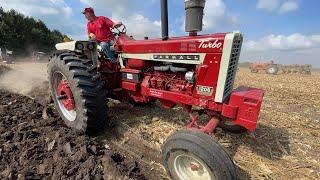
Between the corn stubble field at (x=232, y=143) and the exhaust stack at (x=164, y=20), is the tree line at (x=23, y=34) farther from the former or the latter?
the exhaust stack at (x=164, y=20)

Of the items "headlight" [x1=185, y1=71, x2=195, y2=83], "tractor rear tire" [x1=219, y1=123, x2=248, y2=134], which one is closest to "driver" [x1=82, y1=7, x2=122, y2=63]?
"headlight" [x1=185, y1=71, x2=195, y2=83]

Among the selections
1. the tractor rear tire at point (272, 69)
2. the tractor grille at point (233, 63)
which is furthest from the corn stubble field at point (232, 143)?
the tractor rear tire at point (272, 69)

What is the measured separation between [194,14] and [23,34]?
36.8 metres

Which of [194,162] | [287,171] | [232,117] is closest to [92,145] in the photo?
[194,162]

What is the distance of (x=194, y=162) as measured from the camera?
3676 millimetres

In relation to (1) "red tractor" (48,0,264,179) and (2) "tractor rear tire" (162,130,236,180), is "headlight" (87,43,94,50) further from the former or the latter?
(2) "tractor rear tire" (162,130,236,180)

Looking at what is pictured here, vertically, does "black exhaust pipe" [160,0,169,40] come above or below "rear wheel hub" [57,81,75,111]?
above

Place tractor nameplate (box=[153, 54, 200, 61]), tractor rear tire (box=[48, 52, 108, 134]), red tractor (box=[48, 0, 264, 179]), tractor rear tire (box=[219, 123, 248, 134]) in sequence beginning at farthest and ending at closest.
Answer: tractor rear tire (box=[219, 123, 248, 134]), tractor rear tire (box=[48, 52, 108, 134]), tractor nameplate (box=[153, 54, 200, 61]), red tractor (box=[48, 0, 264, 179])

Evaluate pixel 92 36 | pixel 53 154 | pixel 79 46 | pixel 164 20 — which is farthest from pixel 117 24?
pixel 53 154

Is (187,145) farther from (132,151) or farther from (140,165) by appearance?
(132,151)

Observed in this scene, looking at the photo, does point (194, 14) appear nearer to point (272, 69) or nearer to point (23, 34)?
point (272, 69)

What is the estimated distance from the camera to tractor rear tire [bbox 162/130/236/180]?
3342 mm

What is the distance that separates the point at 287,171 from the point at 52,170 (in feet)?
10.7

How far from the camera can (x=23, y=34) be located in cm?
3641
